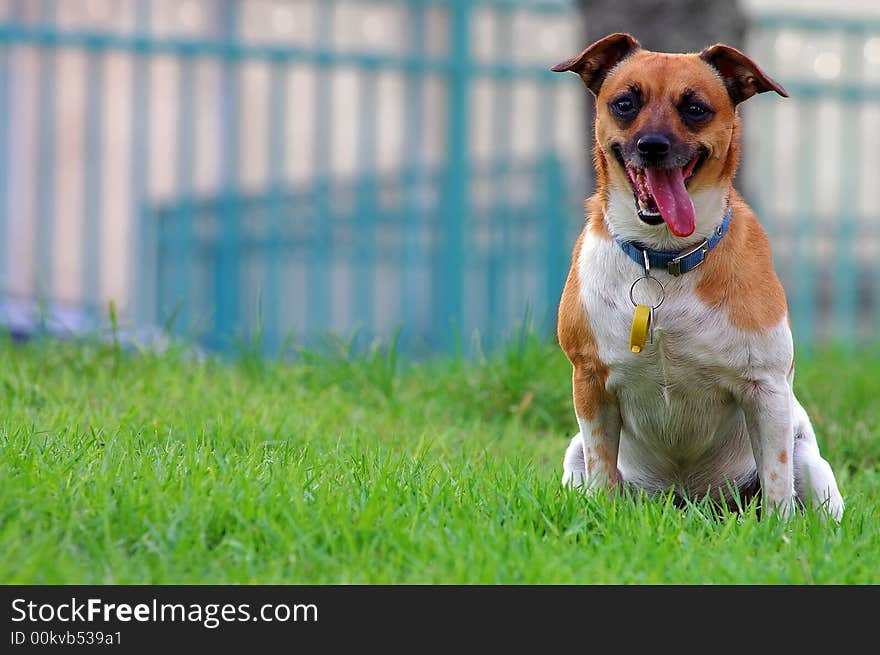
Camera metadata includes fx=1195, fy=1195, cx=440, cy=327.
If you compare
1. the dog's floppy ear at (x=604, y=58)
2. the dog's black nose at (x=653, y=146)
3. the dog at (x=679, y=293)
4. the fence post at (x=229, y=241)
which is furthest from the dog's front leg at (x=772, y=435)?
the fence post at (x=229, y=241)

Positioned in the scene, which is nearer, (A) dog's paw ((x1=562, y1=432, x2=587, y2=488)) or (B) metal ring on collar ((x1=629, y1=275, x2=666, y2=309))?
(B) metal ring on collar ((x1=629, y1=275, x2=666, y2=309))

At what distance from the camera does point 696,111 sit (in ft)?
10.9

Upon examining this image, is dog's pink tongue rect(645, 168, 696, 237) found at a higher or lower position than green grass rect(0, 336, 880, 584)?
higher

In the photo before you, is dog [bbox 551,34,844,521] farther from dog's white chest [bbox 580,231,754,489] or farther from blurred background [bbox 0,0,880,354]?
blurred background [bbox 0,0,880,354]

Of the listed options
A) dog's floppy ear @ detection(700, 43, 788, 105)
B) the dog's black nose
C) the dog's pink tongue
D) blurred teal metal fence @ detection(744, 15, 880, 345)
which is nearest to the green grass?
the dog's pink tongue

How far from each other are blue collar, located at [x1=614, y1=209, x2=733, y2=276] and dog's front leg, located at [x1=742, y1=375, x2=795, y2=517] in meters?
0.37

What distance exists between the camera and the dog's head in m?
3.25

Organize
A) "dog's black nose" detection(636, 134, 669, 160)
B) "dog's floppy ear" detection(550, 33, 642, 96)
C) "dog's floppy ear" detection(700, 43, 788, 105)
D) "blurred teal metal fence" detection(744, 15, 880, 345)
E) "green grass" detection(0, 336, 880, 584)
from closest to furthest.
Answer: "green grass" detection(0, 336, 880, 584)
"dog's black nose" detection(636, 134, 669, 160)
"dog's floppy ear" detection(700, 43, 788, 105)
"dog's floppy ear" detection(550, 33, 642, 96)
"blurred teal metal fence" detection(744, 15, 880, 345)

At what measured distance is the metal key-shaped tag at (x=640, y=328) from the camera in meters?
3.29

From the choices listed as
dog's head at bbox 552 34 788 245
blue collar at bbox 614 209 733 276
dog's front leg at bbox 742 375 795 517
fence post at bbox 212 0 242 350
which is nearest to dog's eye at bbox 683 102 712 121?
dog's head at bbox 552 34 788 245

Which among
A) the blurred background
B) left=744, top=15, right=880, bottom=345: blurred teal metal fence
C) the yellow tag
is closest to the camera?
the yellow tag

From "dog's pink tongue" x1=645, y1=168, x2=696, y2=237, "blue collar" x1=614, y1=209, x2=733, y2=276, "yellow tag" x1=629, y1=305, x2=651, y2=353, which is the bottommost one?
"yellow tag" x1=629, y1=305, x2=651, y2=353
